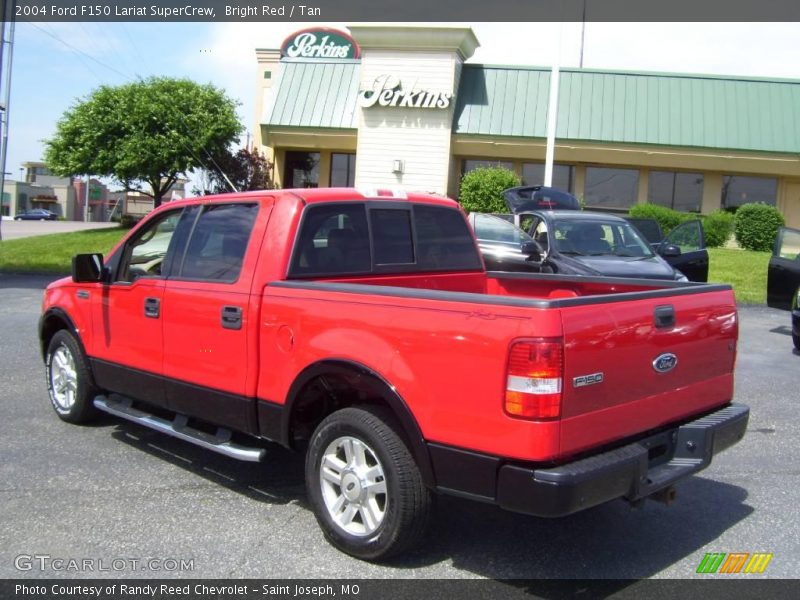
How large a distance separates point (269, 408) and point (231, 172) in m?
22.8

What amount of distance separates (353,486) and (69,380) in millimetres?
3271

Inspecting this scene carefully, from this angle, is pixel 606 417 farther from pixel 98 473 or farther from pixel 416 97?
pixel 416 97

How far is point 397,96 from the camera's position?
79.7 ft

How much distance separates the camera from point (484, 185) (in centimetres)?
2264

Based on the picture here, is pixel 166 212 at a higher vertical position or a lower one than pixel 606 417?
higher

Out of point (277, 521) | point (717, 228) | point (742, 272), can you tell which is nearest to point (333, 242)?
point (277, 521)

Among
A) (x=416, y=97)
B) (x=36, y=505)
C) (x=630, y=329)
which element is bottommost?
(x=36, y=505)

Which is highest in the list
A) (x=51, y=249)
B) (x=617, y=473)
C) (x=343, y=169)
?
(x=343, y=169)

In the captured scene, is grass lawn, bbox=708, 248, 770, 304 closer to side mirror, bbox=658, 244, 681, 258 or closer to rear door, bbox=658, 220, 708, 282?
rear door, bbox=658, 220, 708, 282

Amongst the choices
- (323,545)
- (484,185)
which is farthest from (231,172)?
(323,545)

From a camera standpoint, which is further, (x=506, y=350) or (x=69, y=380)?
(x=69, y=380)

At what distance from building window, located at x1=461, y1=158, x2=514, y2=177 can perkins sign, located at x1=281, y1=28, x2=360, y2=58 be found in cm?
999

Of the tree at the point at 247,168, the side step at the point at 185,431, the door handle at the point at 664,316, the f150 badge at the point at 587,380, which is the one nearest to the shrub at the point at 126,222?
the tree at the point at 247,168

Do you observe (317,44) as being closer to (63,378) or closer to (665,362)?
(63,378)
